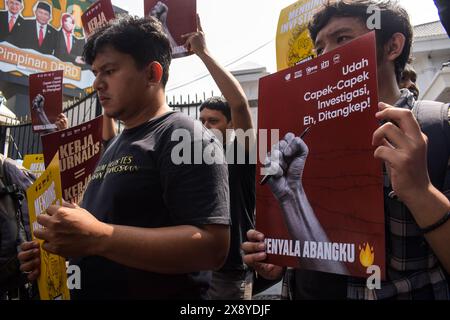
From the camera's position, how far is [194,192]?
52.2 inches

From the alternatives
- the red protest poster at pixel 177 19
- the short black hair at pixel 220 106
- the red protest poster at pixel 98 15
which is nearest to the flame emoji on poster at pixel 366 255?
the red protest poster at pixel 177 19

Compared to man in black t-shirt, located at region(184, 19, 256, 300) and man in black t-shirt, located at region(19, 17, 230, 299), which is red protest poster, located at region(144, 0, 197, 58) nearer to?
man in black t-shirt, located at region(184, 19, 256, 300)

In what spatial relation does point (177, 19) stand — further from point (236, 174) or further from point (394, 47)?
point (394, 47)

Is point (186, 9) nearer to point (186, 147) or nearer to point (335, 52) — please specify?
point (186, 147)

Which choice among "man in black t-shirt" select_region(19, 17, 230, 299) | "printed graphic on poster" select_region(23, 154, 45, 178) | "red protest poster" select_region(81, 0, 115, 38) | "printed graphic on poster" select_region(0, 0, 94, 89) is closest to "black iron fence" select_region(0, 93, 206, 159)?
"printed graphic on poster" select_region(23, 154, 45, 178)

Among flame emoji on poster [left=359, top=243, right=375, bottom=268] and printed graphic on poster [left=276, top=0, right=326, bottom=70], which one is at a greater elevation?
printed graphic on poster [left=276, top=0, right=326, bottom=70]

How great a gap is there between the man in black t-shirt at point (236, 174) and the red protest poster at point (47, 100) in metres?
1.49

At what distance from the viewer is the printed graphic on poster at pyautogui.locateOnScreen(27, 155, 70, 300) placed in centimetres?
138

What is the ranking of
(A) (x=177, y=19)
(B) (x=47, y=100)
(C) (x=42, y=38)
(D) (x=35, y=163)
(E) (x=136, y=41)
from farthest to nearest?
1. (C) (x=42, y=38)
2. (D) (x=35, y=163)
3. (B) (x=47, y=100)
4. (A) (x=177, y=19)
5. (E) (x=136, y=41)

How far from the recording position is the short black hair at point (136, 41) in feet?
5.36

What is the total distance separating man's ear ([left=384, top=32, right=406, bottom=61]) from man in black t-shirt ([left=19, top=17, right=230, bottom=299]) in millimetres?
625

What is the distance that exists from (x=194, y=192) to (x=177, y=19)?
142 centimetres

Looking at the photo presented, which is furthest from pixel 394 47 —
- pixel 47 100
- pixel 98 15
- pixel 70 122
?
pixel 70 122

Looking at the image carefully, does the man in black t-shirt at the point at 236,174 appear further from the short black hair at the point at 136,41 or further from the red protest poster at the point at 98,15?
the red protest poster at the point at 98,15
